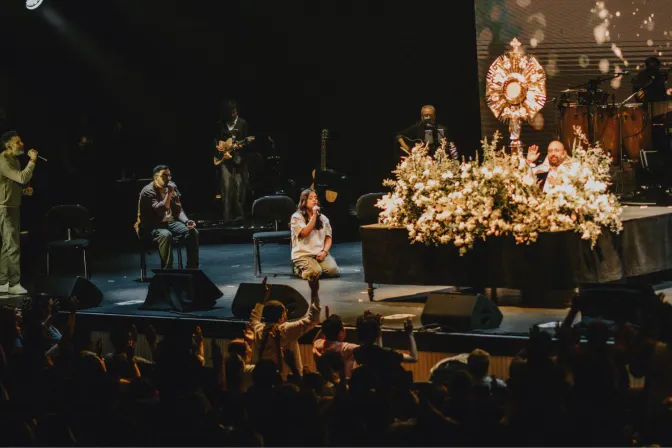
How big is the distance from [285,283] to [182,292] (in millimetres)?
1482

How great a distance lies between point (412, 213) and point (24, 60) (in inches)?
300

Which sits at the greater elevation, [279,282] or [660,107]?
[660,107]

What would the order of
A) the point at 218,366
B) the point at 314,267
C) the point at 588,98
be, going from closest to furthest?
the point at 218,366 < the point at 314,267 < the point at 588,98

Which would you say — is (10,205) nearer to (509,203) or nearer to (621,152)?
(509,203)

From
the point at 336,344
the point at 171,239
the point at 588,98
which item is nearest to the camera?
the point at 336,344

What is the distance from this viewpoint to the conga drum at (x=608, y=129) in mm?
12250

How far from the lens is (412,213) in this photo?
8.55 m

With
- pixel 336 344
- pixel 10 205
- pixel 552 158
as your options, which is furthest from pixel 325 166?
pixel 336 344

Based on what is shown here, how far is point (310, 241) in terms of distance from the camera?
10.2m

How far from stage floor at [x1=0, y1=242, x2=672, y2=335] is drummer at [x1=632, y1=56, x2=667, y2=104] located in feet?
12.8

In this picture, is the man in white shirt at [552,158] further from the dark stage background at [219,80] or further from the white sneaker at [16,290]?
the white sneaker at [16,290]

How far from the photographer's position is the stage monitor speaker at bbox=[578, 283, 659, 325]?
6.75 metres

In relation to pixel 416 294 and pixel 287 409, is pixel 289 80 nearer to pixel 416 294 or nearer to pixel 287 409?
pixel 416 294

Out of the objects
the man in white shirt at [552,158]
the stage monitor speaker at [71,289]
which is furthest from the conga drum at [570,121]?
the stage monitor speaker at [71,289]
